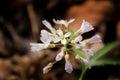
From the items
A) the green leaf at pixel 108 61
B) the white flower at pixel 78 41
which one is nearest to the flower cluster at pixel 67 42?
the white flower at pixel 78 41

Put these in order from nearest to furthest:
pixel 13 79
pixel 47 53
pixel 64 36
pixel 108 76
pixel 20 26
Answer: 1. pixel 64 36
2. pixel 108 76
3. pixel 13 79
4. pixel 47 53
5. pixel 20 26

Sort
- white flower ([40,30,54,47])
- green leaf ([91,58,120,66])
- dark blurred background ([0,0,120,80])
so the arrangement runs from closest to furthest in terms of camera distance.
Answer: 1. white flower ([40,30,54,47])
2. green leaf ([91,58,120,66])
3. dark blurred background ([0,0,120,80])

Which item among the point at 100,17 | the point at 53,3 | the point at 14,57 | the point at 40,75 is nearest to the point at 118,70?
the point at 40,75

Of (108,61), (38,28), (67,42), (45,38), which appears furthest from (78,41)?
(38,28)

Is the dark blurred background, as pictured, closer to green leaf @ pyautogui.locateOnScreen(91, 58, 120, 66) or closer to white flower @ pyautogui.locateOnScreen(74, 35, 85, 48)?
green leaf @ pyautogui.locateOnScreen(91, 58, 120, 66)

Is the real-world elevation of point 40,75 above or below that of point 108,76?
above

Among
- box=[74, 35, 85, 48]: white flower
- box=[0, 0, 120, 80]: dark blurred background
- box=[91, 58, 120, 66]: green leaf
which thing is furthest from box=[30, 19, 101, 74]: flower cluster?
box=[0, 0, 120, 80]: dark blurred background

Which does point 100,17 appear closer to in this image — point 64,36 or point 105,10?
point 105,10

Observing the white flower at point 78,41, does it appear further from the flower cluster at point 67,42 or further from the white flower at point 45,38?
the white flower at point 45,38

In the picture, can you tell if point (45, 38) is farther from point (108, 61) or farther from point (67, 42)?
point (108, 61)
